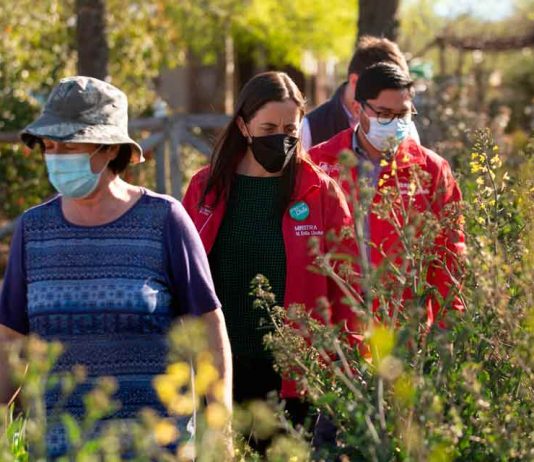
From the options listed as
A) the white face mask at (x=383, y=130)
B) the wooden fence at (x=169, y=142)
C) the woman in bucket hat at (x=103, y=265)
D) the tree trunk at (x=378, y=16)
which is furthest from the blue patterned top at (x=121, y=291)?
the wooden fence at (x=169, y=142)

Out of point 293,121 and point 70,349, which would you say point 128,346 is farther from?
point 293,121

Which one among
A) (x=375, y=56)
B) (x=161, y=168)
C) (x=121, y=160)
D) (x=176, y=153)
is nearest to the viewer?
(x=121, y=160)

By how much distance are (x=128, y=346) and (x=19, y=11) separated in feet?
46.5

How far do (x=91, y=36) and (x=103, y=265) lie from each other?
280 inches

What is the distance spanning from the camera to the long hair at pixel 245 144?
4.99 m

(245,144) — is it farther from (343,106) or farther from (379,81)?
(343,106)

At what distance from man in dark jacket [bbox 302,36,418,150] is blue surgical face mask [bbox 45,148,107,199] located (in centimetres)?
274

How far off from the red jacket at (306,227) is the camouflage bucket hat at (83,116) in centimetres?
110

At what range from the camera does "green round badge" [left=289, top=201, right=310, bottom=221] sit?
491 cm

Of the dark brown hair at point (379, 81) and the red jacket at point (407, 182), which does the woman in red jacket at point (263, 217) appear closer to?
the red jacket at point (407, 182)

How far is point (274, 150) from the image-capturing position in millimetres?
4941

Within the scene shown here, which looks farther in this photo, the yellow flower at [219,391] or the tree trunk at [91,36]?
the tree trunk at [91,36]

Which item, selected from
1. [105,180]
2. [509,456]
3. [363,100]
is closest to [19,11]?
[363,100]

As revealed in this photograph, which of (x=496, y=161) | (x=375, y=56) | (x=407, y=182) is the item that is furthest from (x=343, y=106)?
(x=496, y=161)
